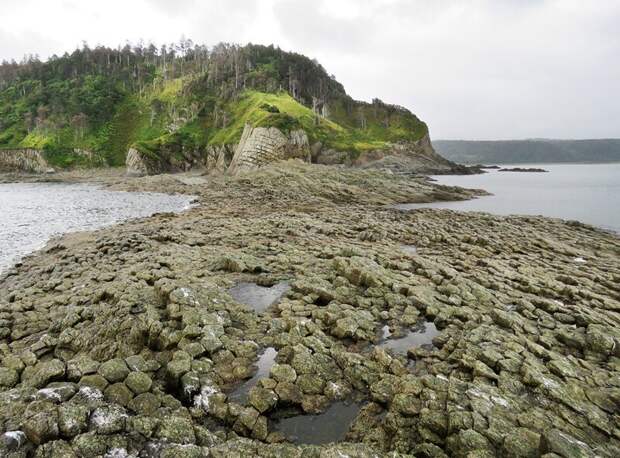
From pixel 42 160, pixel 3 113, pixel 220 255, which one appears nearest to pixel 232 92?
pixel 42 160

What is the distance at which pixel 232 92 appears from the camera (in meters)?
143

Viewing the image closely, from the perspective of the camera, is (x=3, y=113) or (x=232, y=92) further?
(x=3, y=113)

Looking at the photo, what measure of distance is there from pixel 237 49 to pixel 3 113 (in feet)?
369

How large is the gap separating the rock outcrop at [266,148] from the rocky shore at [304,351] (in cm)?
6773

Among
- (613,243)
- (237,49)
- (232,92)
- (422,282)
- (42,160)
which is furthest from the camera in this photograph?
(237,49)

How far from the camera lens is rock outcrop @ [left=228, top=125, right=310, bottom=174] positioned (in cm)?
9431

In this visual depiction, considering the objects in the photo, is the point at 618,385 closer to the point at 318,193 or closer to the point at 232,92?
the point at 318,193

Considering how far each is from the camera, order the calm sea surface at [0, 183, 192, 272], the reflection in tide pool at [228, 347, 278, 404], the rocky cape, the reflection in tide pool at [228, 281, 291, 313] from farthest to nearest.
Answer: the rocky cape < the calm sea surface at [0, 183, 192, 272] < the reflection in tide pool at [228, 281, 291, 313] < the reflection in tide pool at [228, 347, 278, 404]

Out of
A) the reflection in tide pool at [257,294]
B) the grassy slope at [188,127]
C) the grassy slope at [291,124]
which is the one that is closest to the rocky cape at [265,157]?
the grassy slope at [188,127]

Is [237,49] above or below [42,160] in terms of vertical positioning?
above

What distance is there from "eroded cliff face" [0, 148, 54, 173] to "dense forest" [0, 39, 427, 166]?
3495 millimetres

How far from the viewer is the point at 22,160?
5133 inches

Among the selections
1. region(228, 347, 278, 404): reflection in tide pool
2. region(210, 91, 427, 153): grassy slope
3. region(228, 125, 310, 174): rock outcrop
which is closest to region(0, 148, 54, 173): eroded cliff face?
region(210, 91, 427, 153): grassy slope

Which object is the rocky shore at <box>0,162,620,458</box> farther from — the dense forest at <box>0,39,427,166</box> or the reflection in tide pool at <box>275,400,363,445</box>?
the dense forest at <box>0,39,427,166</box>
